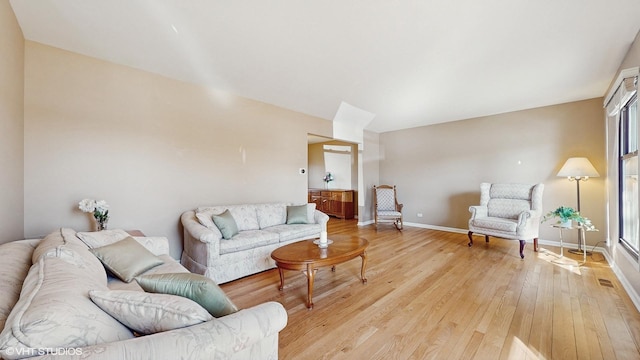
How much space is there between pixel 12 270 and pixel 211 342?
1.27m

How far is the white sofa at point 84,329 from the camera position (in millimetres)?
710

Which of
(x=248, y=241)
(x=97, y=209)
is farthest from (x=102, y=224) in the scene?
(x=248, y=241)

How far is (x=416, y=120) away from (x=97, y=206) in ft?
18.3

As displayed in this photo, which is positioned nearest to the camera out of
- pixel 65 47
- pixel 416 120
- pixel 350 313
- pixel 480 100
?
pixel 350 313

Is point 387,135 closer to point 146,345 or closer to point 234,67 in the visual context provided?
point 234,67

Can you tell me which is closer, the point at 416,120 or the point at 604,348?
the point at 604,348

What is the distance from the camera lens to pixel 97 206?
258 cm

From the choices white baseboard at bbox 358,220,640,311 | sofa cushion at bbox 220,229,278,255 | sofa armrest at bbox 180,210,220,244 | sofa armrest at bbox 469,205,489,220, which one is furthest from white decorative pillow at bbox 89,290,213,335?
sofa armrest at bbox 469,205,489,220

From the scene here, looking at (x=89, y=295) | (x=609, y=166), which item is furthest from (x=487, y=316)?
→ (x=609, y=166)

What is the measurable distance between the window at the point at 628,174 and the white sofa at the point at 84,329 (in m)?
3.87

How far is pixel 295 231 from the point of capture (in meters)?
3.61

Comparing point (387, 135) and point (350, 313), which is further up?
point (387, 135)

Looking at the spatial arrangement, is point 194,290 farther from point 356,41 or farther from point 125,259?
point 356,41

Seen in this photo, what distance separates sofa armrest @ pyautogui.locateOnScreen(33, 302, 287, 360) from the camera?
2.49ft
